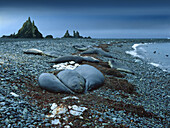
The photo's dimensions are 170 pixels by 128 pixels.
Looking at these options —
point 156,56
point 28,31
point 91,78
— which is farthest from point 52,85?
point 28,31

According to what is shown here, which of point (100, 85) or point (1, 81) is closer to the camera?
point (1, 81)

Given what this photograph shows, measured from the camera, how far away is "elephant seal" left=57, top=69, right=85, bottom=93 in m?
5.48

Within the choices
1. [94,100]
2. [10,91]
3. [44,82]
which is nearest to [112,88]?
[94,100]

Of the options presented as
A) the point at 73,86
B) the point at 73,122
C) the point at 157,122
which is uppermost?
the point at 73,86

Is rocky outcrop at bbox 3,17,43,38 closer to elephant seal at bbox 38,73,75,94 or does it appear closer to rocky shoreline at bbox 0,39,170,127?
rocky shoreline at bbox 0,39,170,127

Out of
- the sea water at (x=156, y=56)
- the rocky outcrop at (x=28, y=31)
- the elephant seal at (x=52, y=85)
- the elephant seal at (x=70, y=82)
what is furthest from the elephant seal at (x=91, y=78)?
the rocky outcrop at (x=28, y=31)

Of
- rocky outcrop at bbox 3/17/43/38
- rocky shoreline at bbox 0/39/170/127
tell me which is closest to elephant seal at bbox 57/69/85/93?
rocky shoreline at bbox 0/39/170/127

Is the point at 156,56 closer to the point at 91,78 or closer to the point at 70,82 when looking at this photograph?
the point at 91,78

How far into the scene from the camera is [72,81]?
565cm

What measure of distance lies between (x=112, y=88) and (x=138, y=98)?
3.43 ft

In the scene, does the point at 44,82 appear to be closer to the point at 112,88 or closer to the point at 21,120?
the point at 21,120

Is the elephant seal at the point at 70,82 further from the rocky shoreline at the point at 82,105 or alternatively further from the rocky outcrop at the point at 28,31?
the rocky outcrop at the point at 28,31

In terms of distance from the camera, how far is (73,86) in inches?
216

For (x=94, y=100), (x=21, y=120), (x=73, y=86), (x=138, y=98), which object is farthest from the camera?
(x=138, y=98)
